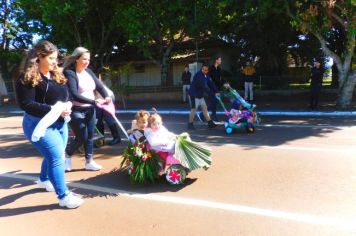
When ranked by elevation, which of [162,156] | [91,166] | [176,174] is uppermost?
[162,156]

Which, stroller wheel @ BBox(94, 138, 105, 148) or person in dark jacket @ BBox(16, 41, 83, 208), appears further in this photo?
stroller wheel @ BBox(94, 138, 105, 148)

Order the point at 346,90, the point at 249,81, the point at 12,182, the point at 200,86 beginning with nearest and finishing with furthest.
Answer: the point at 12,182, the point at 200,86, the point at 346,90, the point at 249,81

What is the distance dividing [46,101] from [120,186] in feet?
6.13

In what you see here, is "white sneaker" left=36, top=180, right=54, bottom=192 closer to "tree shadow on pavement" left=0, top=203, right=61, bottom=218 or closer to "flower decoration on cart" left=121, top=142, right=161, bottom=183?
"tree shadow on pavement" left=0, top=203, right=61, bottom=218

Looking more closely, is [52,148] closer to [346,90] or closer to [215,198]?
[215,198]

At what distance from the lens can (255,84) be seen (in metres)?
22.2

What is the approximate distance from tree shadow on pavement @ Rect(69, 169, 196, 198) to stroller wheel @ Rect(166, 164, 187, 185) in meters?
0.08

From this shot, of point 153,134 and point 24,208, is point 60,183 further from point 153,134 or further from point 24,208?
point 153,134

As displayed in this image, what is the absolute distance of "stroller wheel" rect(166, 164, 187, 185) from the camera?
6.05 meters

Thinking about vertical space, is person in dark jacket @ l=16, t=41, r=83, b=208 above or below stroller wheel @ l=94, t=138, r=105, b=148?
above

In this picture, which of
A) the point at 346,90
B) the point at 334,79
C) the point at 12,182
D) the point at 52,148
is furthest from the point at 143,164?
the point at 334,79

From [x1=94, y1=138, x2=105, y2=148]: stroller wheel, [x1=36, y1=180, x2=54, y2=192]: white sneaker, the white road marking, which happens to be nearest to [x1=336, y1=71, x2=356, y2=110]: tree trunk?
[x1=94, y1=138, x2=105, y2=148]: stroller wheel

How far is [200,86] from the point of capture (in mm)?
11492

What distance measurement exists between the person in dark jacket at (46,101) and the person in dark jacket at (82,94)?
1.37 metres
